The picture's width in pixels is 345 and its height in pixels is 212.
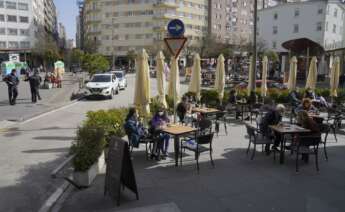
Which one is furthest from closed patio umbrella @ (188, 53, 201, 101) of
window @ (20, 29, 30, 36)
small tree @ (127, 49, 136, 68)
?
window @ (20, 29, 30, 36)

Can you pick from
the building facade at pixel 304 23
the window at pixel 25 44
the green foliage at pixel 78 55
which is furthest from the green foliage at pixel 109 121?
the window at pixel 25 44

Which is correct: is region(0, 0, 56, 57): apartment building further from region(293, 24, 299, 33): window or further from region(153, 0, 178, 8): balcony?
region(293, 24, 299, 33): window

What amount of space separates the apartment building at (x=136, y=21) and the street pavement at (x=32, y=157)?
206 feet

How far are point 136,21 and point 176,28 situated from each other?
7183 cm

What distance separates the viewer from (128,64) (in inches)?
3017

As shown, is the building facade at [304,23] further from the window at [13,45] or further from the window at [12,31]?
the window at [12,31]

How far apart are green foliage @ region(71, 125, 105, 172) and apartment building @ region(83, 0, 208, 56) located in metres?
68.4

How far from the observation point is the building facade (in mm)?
51000

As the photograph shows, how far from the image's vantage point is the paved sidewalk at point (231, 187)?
566 centimetres

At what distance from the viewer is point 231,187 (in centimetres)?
649

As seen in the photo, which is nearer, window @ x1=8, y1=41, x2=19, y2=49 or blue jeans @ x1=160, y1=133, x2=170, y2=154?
blue jeans @ x1=160, y1=133, x2=170, y2=154

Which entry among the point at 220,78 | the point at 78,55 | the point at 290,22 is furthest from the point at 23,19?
the point at 220,78

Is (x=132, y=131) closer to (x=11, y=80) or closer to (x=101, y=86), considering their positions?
(x=11, y=80)

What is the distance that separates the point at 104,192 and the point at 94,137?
1.36 meters
